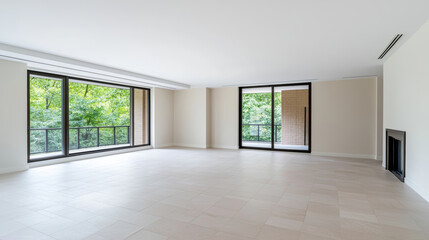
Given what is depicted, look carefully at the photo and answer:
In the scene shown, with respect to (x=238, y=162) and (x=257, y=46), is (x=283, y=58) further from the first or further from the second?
(x=238, y=162)

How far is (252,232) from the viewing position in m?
2.29

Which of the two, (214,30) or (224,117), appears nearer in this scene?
(214,30)

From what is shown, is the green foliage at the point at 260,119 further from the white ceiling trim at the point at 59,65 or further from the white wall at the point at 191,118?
the white ceiling trim at the point at 59,65

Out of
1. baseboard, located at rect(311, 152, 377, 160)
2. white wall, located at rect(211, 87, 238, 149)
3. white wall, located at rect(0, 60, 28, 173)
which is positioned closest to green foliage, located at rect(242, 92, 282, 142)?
white wall, located at rect(211, 87, 238, 149)

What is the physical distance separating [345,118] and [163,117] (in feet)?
21.6

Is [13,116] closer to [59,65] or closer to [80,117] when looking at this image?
[59,65]

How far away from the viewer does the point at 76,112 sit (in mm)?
10469

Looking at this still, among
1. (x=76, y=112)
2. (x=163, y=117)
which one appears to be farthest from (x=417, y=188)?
(x=76, y=112)

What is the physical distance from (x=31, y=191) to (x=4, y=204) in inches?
21.9

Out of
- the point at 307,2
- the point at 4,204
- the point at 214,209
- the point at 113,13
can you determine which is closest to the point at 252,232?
the point at 214,209

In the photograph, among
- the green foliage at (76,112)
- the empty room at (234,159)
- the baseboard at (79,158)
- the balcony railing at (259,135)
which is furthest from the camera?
the balcony railing at (259,135)

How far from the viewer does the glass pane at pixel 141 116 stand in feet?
29.0

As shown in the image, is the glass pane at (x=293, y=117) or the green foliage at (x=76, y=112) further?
the glass pane at (x=293, y=117)

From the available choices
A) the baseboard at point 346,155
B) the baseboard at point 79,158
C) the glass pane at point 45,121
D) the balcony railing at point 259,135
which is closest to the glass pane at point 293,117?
the balcony railing at point 259,135
